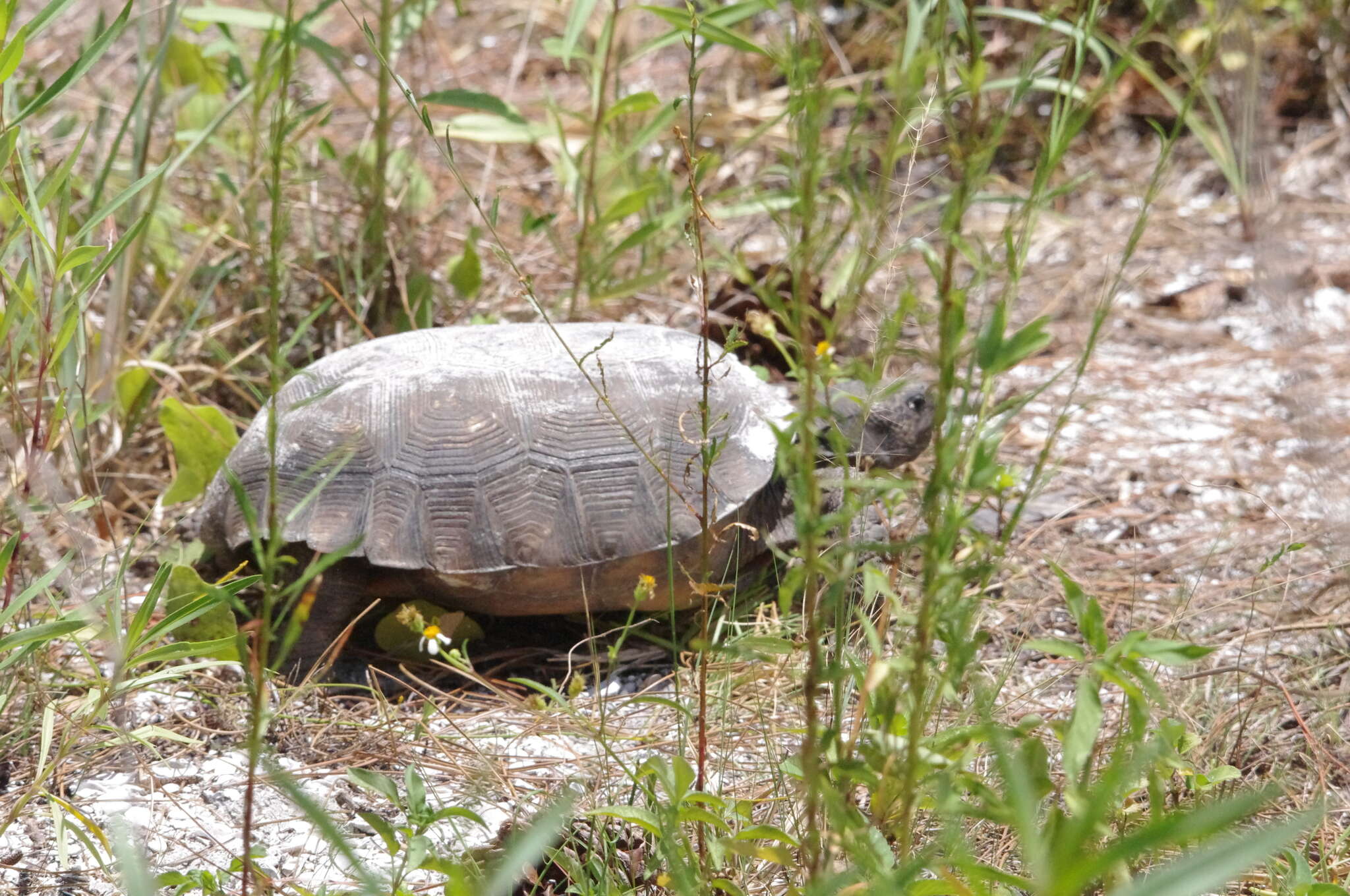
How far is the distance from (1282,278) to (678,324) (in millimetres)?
2563

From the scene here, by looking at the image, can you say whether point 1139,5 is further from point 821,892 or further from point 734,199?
point 821,892

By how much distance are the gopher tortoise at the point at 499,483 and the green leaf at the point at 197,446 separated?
0.56 feet

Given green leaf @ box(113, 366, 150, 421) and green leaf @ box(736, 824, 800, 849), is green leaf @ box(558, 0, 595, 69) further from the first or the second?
green leaf @ box(736, 824, 800, 849)

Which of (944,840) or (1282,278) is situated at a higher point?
(1282,278)

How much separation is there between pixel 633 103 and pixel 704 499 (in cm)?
171

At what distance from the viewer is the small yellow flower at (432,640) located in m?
2.31

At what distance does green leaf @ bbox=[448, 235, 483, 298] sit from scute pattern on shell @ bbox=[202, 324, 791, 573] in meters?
0.77

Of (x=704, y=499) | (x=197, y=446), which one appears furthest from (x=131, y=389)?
(x=704, y=499)

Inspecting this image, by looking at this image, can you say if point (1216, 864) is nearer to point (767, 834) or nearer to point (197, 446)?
point (767, 834)

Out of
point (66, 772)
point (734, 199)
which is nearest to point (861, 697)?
point (66, 772)

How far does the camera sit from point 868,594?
1472 mm

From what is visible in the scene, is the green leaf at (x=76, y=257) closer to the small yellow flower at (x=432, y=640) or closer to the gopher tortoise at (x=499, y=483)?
the gopher tortoise at (x=499, y=483)

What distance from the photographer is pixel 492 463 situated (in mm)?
2473

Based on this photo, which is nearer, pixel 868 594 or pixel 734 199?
pixel 868 594
